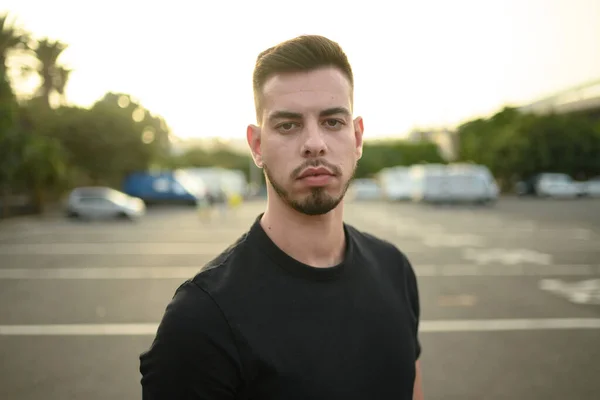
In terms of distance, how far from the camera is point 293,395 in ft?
5.34

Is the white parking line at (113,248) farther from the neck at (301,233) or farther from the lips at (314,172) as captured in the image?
the lips at (314,172)

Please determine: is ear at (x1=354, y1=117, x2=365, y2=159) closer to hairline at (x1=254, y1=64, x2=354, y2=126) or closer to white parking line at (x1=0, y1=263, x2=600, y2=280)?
hairline at (x1=254, y1=64, x2=354, y2=126)

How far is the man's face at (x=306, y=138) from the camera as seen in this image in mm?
1782

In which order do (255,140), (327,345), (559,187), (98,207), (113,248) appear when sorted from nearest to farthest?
(327,345)
(255,140)
(113,248)
(98,207)
(559,187)

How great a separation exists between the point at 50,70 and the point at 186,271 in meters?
33.4

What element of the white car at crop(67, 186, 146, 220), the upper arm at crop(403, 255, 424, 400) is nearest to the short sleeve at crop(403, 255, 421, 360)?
the upper arm at crop(403, 255, 424, 400)

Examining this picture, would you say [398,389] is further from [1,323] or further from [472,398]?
[1,323]

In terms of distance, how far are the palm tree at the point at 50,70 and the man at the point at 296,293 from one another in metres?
41.4

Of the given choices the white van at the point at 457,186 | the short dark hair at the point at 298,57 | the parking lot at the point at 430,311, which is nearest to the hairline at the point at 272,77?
the short dark hair at the point at 298,57

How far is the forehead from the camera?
1785 mm

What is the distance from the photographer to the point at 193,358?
5.18ft

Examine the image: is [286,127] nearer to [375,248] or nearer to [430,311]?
[375,248]

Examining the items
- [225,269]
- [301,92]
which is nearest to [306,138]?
[301,92]

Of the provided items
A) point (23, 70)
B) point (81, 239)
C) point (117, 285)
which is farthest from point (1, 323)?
point (23, 70)
